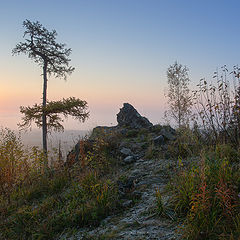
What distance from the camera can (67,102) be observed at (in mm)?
13852

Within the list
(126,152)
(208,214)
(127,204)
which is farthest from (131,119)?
(208,214)

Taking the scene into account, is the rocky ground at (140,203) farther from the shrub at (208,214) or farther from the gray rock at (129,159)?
the shrub at (208,214)

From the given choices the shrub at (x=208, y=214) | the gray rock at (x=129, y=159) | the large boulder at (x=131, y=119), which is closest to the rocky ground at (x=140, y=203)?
the gray rock at (x=129, y=159)

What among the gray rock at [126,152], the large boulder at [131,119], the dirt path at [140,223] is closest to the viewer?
the dirt path at [140,223]

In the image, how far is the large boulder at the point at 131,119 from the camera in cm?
1252

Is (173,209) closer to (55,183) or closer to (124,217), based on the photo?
(124,217)

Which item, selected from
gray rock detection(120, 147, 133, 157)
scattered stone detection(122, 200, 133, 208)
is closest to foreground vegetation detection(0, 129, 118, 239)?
scattered stone detection(122, 200, 133, 208)

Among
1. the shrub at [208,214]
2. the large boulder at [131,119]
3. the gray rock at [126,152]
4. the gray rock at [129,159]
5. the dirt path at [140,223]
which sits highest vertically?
the large boulder at [131,119]

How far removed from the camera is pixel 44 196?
5.61 m

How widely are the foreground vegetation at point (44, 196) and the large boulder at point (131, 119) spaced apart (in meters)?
5.16

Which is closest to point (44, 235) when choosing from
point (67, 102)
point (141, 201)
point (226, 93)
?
point (141, 201)

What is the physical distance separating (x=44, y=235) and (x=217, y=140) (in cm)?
573

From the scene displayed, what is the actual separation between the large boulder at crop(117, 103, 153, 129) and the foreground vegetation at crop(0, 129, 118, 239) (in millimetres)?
5158

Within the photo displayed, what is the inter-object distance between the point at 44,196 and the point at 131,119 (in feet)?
26.6
